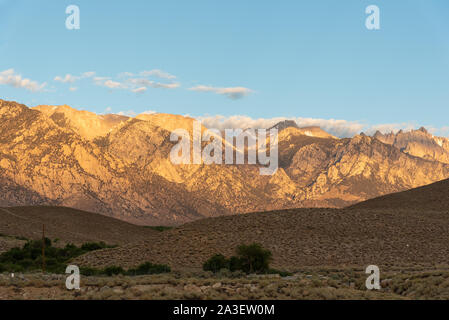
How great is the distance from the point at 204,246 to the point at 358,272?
1721 centimetres

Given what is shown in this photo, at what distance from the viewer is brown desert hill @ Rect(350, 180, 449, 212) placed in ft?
256

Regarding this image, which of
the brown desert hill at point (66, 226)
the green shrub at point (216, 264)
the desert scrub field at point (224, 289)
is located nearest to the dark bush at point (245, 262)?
the green shrub at point (216, 264)

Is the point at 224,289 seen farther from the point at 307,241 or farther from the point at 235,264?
the point at 307,241

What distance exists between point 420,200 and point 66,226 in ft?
190

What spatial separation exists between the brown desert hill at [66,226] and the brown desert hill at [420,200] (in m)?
35.8

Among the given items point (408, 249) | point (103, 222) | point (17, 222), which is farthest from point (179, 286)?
point (103, 222)

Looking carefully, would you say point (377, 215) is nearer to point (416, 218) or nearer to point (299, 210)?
Answer: point (416, 218)

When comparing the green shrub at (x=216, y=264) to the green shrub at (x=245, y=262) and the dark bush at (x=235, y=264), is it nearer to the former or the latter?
the green shrub at (x=245, y=262)

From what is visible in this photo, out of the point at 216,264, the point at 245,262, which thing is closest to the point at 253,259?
the point at 245,262

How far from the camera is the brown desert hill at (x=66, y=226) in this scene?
84381mm

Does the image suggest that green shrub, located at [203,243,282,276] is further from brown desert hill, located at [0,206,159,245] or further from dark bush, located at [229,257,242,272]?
brown desert hill, located at [0,206,159,245]

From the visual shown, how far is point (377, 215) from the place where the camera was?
191ft

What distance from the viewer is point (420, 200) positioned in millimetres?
84812

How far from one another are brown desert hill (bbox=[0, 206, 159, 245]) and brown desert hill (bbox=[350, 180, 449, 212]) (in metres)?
35.8
